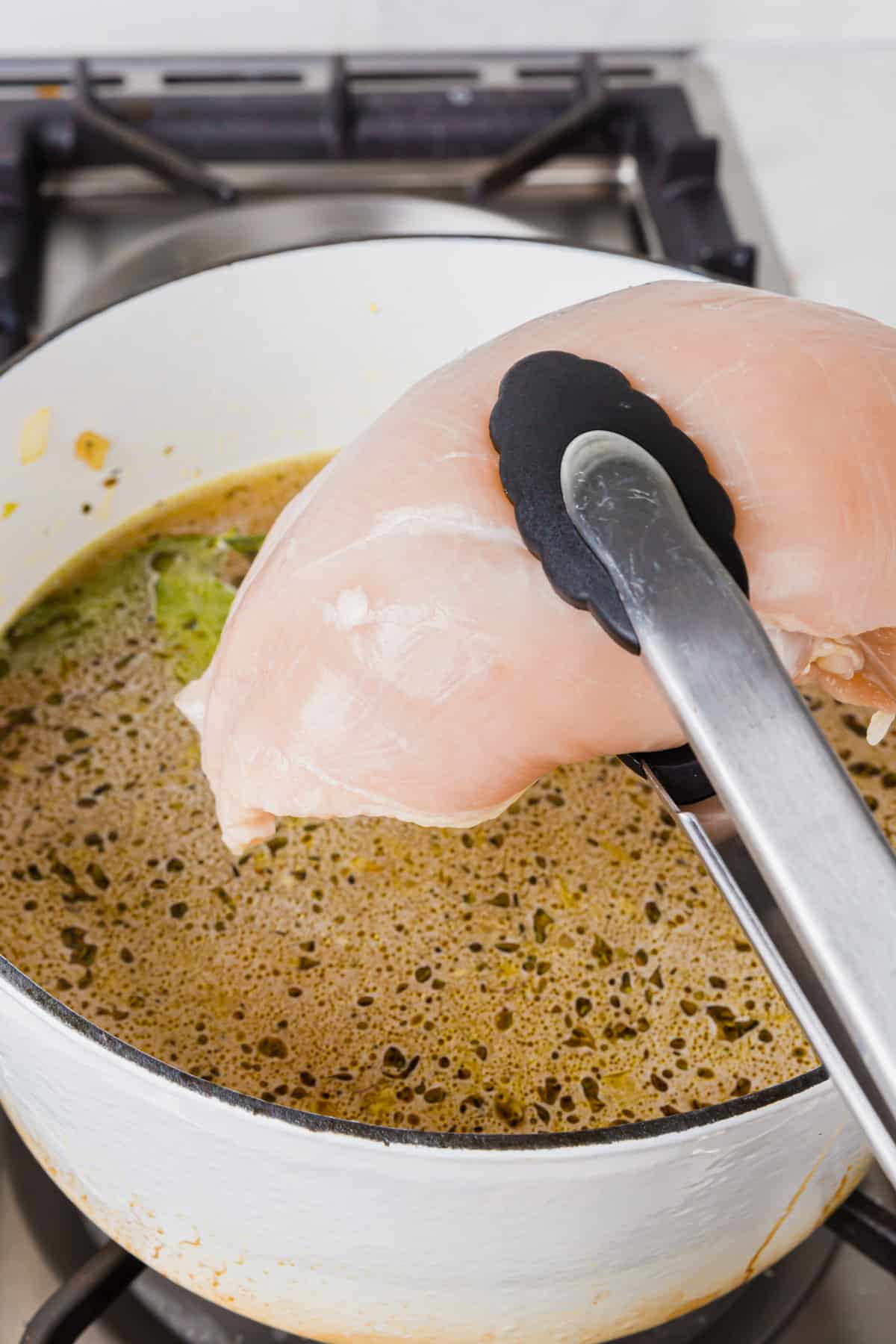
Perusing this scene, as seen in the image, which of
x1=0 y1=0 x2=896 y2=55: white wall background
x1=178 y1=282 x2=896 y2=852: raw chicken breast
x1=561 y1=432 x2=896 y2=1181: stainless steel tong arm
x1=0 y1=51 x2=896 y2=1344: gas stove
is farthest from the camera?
x1=0 y1=0 x2=896 y2=55: white wall background

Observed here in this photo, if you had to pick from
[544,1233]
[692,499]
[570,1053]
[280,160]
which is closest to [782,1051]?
[570,1053]

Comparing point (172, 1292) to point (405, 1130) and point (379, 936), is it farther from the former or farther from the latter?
point (405, 1130)

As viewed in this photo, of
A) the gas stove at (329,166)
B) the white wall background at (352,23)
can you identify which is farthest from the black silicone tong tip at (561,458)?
the white wall background at (352,23)

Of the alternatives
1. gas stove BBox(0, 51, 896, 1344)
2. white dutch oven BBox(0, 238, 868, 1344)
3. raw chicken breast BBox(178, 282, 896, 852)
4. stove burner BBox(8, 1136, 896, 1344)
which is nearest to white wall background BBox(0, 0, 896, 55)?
gas stove BBox(0, 51, 896, 1344)

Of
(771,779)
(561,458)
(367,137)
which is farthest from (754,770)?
(367,137)

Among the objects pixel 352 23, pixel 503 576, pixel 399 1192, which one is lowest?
pixel 399 1192

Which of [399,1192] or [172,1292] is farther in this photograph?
[172,1292]

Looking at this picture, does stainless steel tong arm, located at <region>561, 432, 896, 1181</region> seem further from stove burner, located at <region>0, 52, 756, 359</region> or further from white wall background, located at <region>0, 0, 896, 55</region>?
white wall background, located at <region>0, 0, 896, 55</region>

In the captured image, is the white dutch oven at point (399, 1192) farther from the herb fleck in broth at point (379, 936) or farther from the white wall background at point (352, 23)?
the white wall background at point (352, 23)
